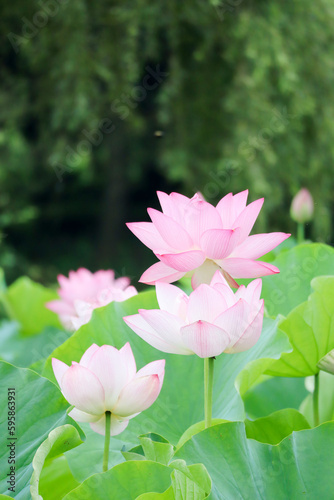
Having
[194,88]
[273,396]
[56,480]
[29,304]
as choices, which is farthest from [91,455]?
[194,88]

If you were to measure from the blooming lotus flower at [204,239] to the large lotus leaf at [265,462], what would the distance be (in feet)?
0.33

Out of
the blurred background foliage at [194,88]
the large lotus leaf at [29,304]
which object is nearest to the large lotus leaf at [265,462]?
the large lotus leaf at [29,304]

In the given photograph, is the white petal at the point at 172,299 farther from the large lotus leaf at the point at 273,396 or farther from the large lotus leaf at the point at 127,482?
the large lotus leaf at the point at 273,396

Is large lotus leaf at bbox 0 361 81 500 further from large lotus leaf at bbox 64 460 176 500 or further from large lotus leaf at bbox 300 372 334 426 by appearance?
large lotus leaf at bbox 300 372 334 426

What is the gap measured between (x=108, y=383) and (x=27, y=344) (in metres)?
0.61

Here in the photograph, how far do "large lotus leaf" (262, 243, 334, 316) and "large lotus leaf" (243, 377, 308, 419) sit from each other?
0.08 metres

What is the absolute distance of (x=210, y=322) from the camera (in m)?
0.34

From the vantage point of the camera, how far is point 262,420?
1.48ft

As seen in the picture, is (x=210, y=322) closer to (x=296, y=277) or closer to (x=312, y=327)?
(x=312, y=327)

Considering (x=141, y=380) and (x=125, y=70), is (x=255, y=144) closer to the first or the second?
(x=125, y=70)

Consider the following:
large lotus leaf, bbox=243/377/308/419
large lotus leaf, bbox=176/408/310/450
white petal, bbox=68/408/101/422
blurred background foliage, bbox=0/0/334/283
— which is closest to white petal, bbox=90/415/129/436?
white petal, bbox=68/408/101/422

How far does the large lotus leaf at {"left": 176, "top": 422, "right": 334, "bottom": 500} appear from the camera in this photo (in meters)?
0.35

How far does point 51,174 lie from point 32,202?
0.31 meters

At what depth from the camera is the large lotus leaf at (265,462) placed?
348 mm
